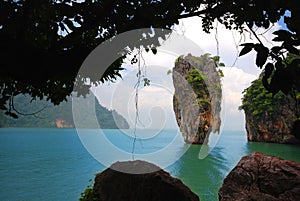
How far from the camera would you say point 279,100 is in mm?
29844

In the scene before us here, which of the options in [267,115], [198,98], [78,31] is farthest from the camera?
[267,115]

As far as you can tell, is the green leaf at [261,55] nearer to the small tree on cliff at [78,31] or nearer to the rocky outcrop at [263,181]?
the small tree on cliff at [78,31]

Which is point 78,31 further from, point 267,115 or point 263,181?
point 267,115

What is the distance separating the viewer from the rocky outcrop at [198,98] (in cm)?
2711

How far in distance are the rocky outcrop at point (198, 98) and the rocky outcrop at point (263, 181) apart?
22.0m

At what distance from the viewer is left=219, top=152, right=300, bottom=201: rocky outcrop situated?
4.55 m

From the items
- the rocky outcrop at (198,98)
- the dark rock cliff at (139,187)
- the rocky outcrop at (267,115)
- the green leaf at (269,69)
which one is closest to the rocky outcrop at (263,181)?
the dark rock cliff at (139,187)

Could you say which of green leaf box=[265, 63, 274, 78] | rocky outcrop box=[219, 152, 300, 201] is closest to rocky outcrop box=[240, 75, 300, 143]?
rocky outcrop box=[219, 152, 300, 201]

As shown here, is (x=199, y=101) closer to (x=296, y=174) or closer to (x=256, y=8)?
(x=296, y=174)

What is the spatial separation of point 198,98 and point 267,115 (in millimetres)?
11891

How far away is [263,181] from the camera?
4.83 m

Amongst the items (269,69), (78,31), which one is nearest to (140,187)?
(78,31)

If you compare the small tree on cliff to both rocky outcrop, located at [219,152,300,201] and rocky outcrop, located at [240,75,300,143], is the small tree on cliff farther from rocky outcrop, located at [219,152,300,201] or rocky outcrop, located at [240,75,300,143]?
rocky outcrop, located at [240,75,300,143]

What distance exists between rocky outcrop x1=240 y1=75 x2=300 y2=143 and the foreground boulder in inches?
1104
